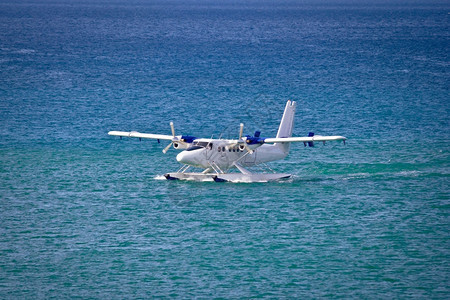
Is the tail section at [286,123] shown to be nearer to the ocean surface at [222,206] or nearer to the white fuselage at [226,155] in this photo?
the white fuselage at [226,155]

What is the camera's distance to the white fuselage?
71125 millimetres

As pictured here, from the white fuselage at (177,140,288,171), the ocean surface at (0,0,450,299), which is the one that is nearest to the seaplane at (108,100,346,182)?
the white fuselage at (177,140,288,171)

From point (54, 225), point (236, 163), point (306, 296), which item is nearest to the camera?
point (306, 296)

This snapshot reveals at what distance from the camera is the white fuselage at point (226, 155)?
7112 centimetres

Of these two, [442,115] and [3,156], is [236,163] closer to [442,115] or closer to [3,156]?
[3,156]

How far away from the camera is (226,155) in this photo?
72.6 m

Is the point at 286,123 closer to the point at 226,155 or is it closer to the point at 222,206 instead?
the point at 226,155

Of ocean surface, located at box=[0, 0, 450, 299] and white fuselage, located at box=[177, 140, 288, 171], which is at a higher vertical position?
white fuselage, located at box=[177, 140, 288, 171]

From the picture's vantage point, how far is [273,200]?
68.9 metres

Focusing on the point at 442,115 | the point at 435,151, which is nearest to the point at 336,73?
the point at 442,115

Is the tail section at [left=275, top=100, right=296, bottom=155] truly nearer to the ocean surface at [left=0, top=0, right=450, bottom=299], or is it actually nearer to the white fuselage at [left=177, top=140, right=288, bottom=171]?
the white fuselage at [left=177, top=140, right=288, bottom=171]

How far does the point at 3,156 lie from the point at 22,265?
3482 cm

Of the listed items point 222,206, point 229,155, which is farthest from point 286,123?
point 222,206

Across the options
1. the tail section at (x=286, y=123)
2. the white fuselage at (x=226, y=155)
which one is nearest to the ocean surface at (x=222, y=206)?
the white fuselage at (x=226, y=155)
